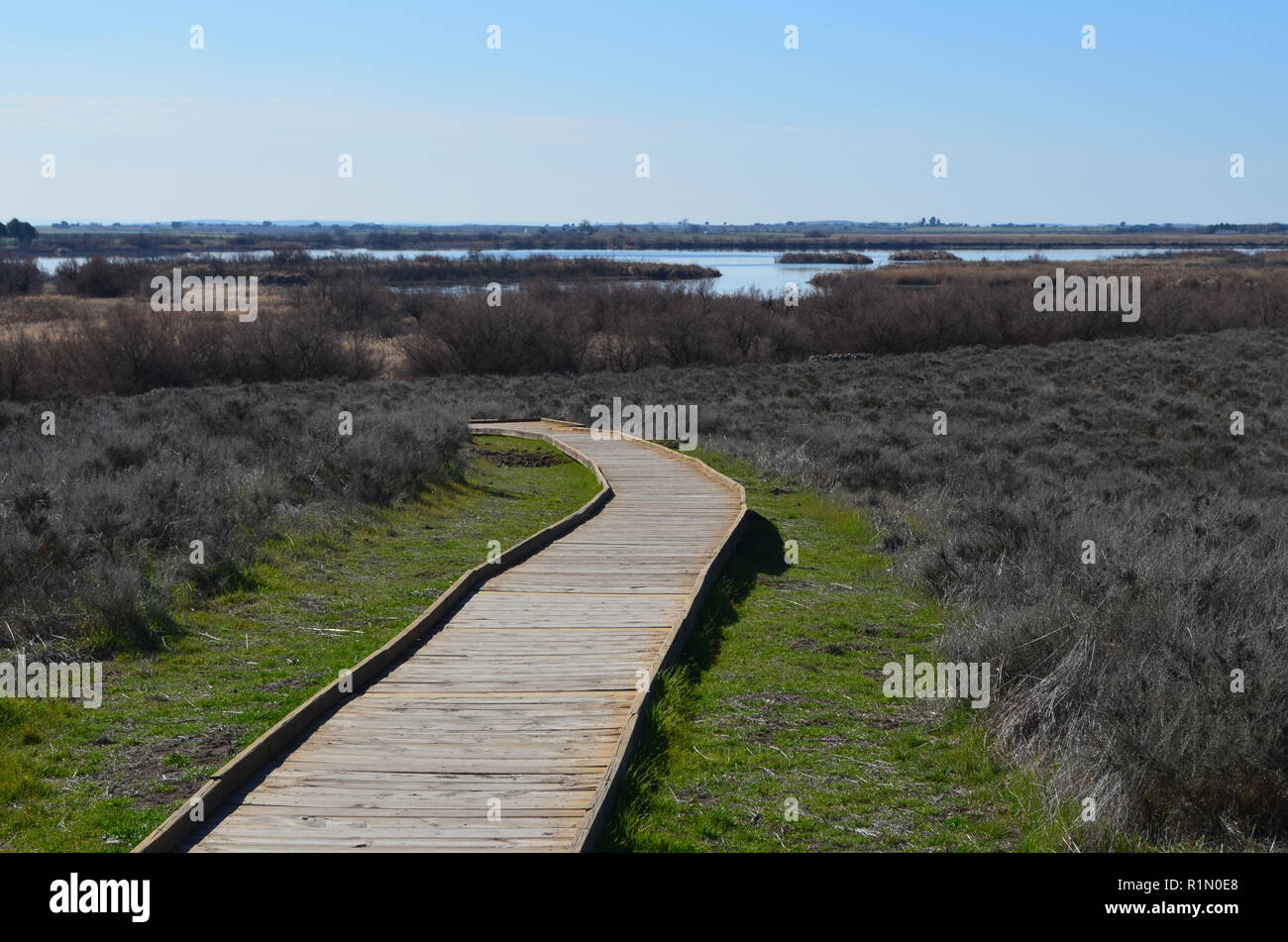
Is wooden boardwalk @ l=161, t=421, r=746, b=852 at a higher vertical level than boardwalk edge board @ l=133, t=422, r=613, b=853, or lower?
lower

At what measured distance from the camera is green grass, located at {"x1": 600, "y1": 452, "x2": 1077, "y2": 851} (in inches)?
239

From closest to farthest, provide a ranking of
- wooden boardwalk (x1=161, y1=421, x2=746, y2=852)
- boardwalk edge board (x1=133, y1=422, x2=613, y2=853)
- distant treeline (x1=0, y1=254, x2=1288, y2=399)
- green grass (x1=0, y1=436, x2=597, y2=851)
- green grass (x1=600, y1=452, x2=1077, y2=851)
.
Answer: boardwalk edge board (x1=133, y1=422, x2=613, y2=853) → wooden boardwalk (x1=161, y1=421, x2=746, y2=852) → green grass (x1=600, y1=452, x2=1077, y2=851) → green grass (x1=0, y1=436, x2=597, y2=851) → distant treeline (x1=0, y1=254, x2=1288, y2=399)

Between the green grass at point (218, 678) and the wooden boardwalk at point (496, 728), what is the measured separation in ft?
2.43

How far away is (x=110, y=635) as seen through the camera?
9.11 meters

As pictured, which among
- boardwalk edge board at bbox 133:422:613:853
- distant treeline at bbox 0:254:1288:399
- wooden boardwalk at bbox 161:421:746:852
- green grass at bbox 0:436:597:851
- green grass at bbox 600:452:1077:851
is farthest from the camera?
distant treeline at bbox 0:254:1288:399

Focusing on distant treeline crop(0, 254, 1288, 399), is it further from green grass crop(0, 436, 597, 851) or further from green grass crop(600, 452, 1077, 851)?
green grass crop(600, 452, 1077, 851)

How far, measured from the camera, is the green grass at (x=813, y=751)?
608 centimetres

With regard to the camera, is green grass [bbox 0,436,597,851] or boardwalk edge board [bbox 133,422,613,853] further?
green grass [bbox 0,436,597,851]

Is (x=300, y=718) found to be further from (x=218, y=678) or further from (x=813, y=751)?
(x=813, y=751)

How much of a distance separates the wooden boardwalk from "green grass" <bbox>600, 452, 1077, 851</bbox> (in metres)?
0.29

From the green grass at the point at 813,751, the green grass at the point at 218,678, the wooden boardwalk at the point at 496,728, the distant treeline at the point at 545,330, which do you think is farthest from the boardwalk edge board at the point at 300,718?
the distant treeline at the point at 545,330

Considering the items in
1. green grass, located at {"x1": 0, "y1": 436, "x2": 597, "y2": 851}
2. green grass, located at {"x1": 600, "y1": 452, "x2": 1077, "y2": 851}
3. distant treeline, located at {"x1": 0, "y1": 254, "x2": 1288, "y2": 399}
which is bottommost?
green grass, located at {"x1": 600, "y1": 452, "x2": 1077, "y2": 851}

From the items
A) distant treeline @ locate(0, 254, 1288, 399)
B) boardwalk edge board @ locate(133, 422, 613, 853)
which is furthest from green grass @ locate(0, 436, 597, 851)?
distant treeline @ locate(0, 254, 1288, 399)

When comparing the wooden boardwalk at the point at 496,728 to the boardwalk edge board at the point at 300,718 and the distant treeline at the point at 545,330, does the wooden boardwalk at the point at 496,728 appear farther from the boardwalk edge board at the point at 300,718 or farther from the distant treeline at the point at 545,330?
the distant treeline at the point at 545,330
